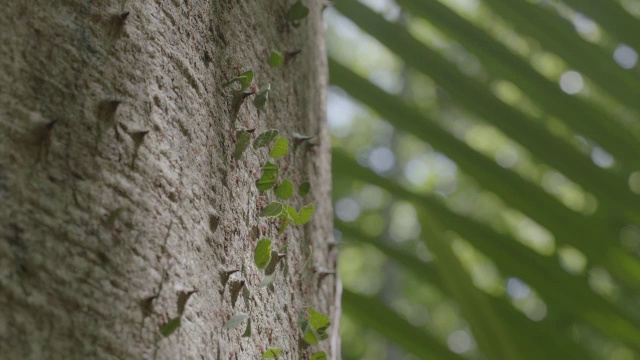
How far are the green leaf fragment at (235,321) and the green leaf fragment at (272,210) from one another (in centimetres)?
10

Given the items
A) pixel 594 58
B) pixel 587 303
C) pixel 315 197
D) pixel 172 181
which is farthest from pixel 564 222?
pixel 172 181

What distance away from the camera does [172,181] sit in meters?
0.49

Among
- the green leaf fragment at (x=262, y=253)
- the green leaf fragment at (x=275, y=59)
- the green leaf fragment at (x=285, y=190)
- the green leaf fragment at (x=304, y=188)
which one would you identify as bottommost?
the green leaf fragment at (x=262, y=253)

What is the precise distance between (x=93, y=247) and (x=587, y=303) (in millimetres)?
724

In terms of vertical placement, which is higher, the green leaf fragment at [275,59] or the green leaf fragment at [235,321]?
the green leaf fragment at [275,59]

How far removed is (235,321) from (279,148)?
175 millimetres

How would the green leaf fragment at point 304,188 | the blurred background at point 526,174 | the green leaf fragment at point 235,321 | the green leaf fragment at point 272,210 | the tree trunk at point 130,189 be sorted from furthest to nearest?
the blurred background at point 526,174, the green leaf fragment at point 304,188, the green leaf fragment at point 272,210, the green leaf fragment at point 235,321, the tree trunk at point 130,189

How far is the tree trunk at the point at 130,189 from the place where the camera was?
1.32 feet

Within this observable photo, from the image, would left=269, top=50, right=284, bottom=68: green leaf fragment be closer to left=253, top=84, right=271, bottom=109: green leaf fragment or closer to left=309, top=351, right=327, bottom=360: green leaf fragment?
left=253, top=84, right=271, bottom=109: green leaf fragment

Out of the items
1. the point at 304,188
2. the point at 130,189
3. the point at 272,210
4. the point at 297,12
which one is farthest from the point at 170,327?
the point at 297,12

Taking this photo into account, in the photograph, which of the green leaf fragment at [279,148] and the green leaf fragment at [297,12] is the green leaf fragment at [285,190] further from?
the green leaf fragment at [297,12]

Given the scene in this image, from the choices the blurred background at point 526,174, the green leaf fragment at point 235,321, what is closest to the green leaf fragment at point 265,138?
the green leaf fragment at point 235,321

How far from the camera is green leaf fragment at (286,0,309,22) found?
0.79 meters

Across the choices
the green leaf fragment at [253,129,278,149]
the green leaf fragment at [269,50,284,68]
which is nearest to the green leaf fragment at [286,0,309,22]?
the green leaf fragment at [269,50,284,68]
